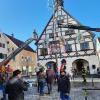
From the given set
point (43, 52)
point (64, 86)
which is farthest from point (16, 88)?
point (43, 52)

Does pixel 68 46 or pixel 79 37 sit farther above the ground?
pixel 79 37

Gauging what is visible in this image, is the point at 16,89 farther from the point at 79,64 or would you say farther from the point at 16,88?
the point at 79,64

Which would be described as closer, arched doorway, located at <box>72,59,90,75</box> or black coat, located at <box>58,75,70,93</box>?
black coat, located at <box>58,75,70,93</box>

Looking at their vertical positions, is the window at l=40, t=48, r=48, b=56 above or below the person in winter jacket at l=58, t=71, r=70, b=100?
above

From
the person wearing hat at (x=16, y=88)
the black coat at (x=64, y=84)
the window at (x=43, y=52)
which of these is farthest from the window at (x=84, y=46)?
the person wearing hat at (x=16, y=88)

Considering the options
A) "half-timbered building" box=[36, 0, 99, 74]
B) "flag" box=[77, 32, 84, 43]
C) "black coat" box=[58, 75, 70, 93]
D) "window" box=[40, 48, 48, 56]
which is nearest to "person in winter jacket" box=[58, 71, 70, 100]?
"black coat" box=[58, 75, 70, 93]

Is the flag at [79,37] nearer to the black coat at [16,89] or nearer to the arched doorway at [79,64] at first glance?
the arched doorway at [79,64]

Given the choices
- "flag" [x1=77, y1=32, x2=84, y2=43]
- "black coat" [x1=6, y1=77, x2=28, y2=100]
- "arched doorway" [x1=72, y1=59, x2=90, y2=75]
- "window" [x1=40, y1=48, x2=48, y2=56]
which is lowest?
"black coat" [x1=6, y1=77, x2=28, y2=100]

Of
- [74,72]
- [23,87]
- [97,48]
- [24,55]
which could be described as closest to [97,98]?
[23,87]

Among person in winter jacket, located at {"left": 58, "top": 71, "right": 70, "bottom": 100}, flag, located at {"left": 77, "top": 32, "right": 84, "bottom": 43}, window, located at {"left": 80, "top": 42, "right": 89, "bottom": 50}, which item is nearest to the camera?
person in winter jacket, located at {"left": 58, "top": 71, "right": 70, "bottom": 100}

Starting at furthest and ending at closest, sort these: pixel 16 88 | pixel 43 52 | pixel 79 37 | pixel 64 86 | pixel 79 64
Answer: pixel 43 52 < pixel 79 64 < pixel 79 37 < pixel 64 86 < pixel 16 88

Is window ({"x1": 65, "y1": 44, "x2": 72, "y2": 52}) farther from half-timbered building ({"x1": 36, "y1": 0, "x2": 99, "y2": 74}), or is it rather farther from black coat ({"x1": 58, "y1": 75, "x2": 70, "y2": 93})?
black coat ({"x1": 58, "y1": 75, "x2": 70, "y2": 93})

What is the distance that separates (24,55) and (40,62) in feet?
54.4

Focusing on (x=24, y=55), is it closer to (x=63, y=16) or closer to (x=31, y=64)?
(x=31, y=64)
